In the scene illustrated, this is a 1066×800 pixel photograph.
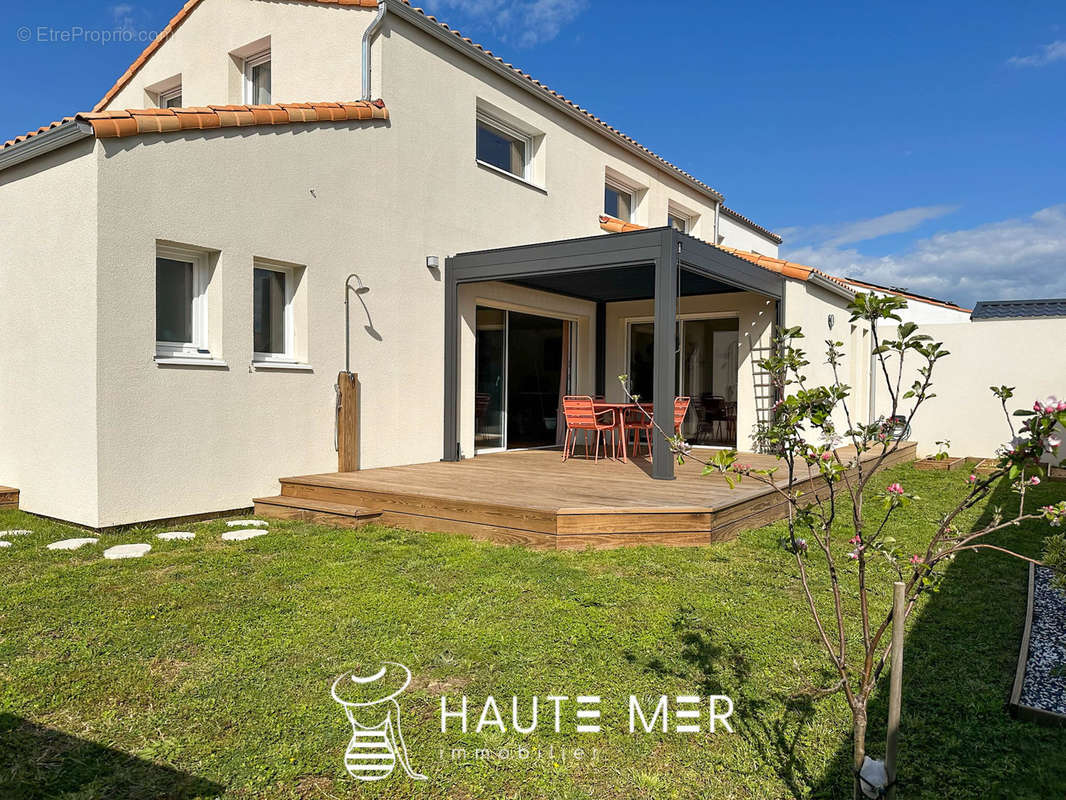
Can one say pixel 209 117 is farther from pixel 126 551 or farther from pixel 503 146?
pixel 503 146

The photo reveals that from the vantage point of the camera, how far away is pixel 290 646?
337 cm

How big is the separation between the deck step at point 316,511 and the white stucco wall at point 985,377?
432 inches

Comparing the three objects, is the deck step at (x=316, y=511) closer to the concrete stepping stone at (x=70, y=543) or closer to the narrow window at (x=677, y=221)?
the concrete stepping stone at (x=70, y=543)

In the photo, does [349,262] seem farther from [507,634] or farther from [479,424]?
[507,634]

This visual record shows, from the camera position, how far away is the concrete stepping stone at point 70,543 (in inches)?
206

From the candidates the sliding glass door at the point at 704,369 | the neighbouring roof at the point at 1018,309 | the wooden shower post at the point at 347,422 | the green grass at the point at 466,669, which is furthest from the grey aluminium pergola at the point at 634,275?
the neighbouring roof at the point at 1018,309

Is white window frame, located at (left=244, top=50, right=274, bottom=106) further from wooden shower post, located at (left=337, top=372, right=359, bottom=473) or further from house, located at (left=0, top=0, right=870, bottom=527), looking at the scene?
wooden shower post, located at (left=337, top=372, right=359, bottom=473)

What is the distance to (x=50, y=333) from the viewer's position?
608cm

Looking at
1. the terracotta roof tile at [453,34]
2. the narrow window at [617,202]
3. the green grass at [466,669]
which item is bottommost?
the green grass at [466,669]

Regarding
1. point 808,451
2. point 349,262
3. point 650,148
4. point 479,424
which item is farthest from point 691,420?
point 808,451

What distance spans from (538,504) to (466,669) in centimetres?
272

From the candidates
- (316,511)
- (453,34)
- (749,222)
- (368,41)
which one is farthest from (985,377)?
(316,511)

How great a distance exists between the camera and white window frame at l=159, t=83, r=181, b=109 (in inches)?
427

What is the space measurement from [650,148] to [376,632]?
1189 centimetres
